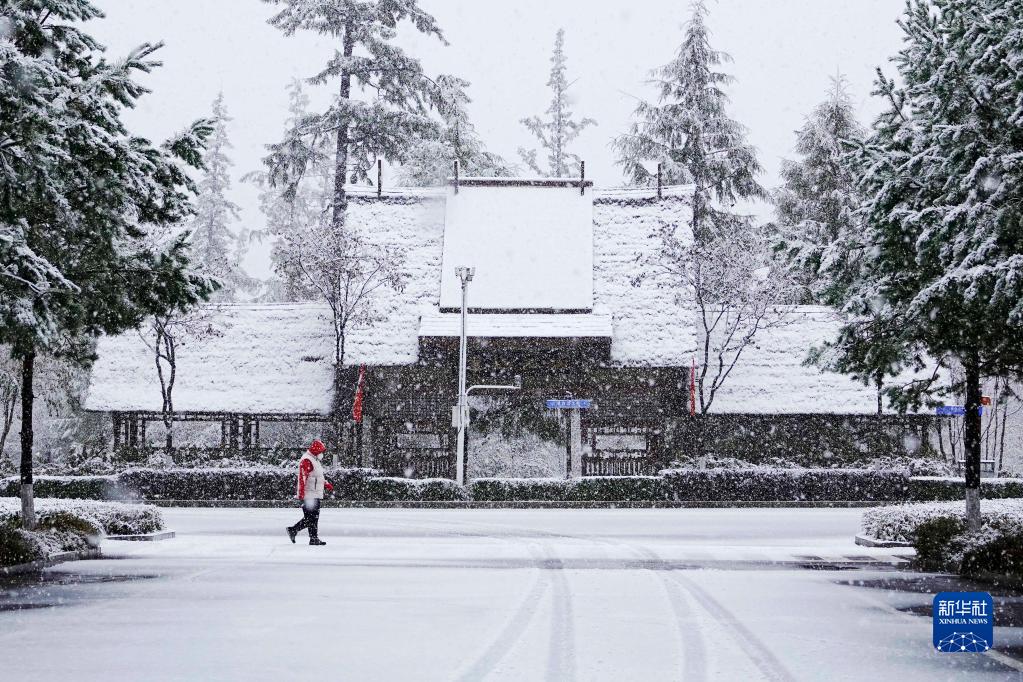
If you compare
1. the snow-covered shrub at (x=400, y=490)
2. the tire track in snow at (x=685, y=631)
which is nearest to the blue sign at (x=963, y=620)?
the tire track in snow at (x=685, y=631)

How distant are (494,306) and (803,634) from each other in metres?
31.1

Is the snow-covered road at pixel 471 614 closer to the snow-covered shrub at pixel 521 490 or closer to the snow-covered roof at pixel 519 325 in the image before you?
the snow-covered shrub at pixel 521 490

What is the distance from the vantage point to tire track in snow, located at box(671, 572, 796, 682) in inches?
336

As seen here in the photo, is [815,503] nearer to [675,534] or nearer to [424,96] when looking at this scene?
[675,534]

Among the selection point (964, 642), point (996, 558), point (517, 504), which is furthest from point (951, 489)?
point (964, 642)

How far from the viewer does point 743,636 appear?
33.7 ft

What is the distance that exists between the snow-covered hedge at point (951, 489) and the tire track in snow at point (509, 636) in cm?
2243

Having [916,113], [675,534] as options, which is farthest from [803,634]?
[675,534]

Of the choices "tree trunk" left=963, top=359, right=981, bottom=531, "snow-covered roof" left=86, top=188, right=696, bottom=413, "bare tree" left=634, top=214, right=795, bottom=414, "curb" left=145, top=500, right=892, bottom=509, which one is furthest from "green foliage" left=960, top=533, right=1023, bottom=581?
"snow-covered roof" left=86, top=188, right=696, bottom=413

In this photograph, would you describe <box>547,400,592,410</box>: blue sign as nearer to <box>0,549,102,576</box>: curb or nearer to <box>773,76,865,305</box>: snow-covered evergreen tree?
<box>773,76,865,305</box>: snow-covered evergreen tree

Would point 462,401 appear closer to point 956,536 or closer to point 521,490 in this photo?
point 521,490

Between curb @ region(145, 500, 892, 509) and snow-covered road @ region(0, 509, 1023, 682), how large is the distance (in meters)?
12.2

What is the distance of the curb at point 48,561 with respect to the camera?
15.7m

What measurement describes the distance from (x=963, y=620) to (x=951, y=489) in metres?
27.9
